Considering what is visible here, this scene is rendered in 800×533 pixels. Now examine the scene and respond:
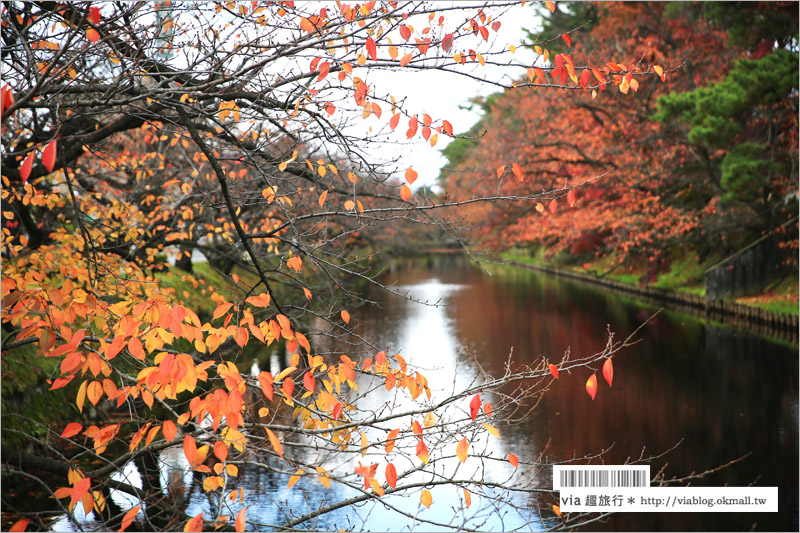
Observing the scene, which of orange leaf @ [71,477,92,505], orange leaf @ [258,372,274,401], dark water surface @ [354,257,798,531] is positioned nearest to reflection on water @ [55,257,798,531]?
dark water surface @ [354,257,798,531]

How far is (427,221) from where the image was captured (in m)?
4.60

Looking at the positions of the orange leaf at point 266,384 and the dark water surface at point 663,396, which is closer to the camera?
the orange leaf at point 266,384

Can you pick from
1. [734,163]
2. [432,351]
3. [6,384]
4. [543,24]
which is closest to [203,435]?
[6,384]

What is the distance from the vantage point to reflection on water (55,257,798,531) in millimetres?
6926

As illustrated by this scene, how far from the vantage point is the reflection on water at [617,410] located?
6.93 m

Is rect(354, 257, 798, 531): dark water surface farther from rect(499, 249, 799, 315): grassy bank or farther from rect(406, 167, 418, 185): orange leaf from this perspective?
rect(406, 167, 418, 185): orange leaf

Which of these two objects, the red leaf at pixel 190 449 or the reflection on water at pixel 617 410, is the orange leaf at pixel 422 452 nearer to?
the reflection on water at pixel 617 410

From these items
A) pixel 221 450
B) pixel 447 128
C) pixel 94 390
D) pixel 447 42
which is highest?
pixel 447 42

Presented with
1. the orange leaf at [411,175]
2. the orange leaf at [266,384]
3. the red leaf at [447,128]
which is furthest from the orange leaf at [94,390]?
the red leaf at [447,128]

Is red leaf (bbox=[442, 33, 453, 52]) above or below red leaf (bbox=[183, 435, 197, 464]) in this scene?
above

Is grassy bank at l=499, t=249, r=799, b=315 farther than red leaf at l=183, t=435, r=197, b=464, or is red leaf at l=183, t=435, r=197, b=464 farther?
grassy bank at l=499, t=249, r=799, b=315

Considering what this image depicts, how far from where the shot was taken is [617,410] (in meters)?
10.5

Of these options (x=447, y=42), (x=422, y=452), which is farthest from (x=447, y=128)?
(x=422, y=452)

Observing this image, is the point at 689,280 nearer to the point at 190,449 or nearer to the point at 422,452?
the point at 422,452
